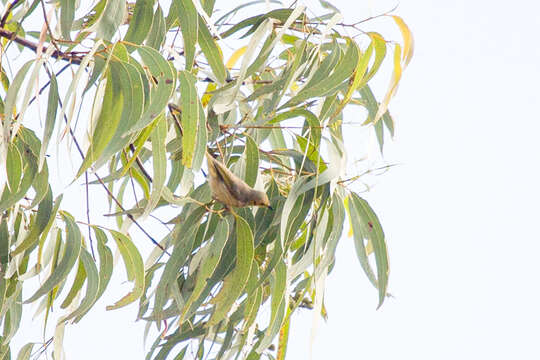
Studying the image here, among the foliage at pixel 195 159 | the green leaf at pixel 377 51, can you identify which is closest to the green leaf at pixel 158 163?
the foliage at pixel 195 159

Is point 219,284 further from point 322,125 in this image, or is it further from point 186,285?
point 322,125

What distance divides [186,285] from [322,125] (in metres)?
0.24

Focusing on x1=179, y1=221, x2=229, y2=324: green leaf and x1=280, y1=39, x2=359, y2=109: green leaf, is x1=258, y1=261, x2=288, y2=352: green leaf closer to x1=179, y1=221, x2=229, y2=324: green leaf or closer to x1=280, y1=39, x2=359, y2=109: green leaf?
x1=179, y1=221, x2=229, y2=324: green leaf

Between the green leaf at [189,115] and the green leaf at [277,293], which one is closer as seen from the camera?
the green leaf at [189,115]

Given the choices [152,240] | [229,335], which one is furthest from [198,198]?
[229,335]

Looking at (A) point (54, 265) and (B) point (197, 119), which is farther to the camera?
(A) point (54, 265)

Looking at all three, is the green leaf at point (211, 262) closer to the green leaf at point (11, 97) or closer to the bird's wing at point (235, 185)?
the bird's wing at point (235, 185)

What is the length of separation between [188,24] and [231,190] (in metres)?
0.19

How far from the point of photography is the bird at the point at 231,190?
71 centimetres

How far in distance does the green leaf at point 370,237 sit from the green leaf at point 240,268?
14 centimetres

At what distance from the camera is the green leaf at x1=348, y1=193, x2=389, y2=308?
0.91 meters

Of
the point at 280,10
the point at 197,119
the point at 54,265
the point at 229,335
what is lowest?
the point at 229,335

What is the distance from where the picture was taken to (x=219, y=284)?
3.14ft

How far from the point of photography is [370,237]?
35.9 inches
